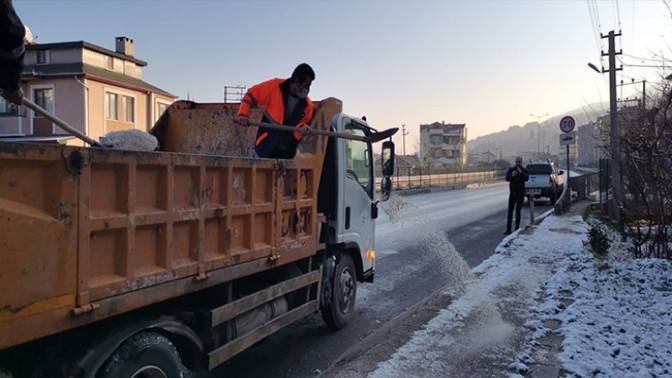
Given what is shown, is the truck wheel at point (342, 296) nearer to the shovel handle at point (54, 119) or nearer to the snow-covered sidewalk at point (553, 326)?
the snow-covered sidewalk at point (553, 326)

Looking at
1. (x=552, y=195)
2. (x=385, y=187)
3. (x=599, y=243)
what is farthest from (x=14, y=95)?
(x=552, y=195)

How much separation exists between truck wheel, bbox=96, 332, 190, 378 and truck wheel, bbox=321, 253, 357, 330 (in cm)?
250

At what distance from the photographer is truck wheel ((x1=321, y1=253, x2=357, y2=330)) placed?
5.54 metres

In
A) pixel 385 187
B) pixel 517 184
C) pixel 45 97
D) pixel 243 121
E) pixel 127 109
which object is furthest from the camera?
pixel 127 109

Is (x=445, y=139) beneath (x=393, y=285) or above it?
above

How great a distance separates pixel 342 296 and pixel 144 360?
3095 mm

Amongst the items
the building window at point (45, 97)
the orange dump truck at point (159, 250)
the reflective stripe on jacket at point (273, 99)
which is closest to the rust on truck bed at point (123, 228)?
the orange dump truck at point (159, 250)

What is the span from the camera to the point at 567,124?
1570 centimetres

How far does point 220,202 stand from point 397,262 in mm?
6356

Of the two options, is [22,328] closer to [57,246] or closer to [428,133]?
[57,246]

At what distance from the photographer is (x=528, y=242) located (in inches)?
429

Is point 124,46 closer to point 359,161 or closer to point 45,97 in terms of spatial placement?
point 45,97

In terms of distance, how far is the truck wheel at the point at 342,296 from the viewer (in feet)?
18.2

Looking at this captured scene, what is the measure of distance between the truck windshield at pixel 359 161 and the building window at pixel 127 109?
29.6 meters
